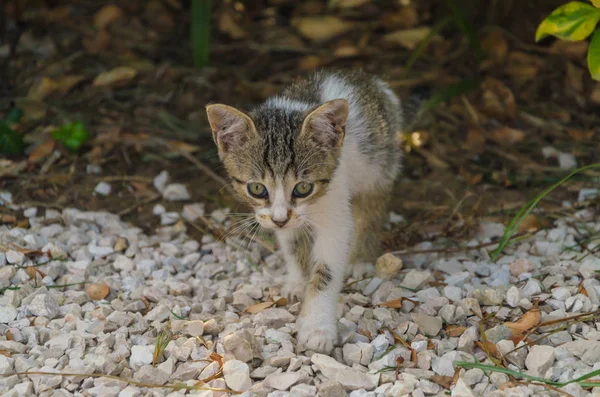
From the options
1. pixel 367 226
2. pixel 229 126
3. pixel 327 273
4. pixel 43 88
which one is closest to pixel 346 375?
pixel 327 273

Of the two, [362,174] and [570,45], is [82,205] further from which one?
[570,45]

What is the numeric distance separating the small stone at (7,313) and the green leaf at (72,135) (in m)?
1.76

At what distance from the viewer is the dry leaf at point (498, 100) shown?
557 centimetres

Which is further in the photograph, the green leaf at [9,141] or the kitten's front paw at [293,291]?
the green leaf at [9,141]

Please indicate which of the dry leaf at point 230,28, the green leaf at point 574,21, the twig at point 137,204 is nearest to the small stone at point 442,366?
the green leaf at point 574,21

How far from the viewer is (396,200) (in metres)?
4.95

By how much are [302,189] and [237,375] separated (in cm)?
95

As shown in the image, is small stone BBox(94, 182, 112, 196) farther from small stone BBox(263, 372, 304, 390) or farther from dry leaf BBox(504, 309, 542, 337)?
dry leaf BBox(504, 309, 542, 337)

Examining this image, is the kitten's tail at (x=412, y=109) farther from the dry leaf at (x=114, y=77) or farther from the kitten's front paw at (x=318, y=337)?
the dry leaf at (x=114, y=77)

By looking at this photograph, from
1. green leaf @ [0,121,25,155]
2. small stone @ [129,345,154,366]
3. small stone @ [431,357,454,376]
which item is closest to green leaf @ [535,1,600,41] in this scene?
small stone @ [431,357,454,376]

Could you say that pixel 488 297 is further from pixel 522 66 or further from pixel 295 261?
pixel 522 66

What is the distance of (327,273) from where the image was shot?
3652 millimetres

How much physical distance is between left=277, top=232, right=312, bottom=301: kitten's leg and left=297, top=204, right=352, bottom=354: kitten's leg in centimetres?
18

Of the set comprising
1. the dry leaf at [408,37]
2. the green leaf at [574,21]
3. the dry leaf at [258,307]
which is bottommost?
the dry leaf at [258,307]
